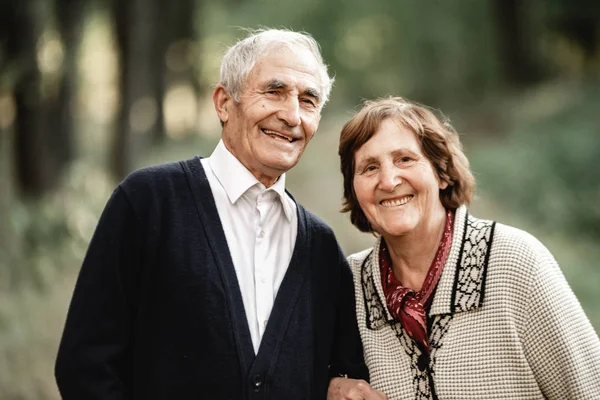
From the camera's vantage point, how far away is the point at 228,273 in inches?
100

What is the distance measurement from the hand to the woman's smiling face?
0.62m

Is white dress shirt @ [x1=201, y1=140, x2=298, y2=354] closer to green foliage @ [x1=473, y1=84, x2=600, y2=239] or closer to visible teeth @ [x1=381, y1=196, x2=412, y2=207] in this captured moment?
visible teeth @ [x1=381, y1=196, x2=412, y2=207]

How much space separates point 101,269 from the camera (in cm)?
245

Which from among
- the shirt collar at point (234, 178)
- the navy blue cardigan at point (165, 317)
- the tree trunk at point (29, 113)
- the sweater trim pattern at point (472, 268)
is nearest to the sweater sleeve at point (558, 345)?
the sweater trim pattern at point (472, 268)

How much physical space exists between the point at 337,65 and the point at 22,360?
18113 millimetres

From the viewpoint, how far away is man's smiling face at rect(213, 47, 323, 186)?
2.74 m

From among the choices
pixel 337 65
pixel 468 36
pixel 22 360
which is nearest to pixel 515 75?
pixel 468 36

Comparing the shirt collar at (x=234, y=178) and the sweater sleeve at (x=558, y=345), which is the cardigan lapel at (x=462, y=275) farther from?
the shirt collar at (x=234, y=178)

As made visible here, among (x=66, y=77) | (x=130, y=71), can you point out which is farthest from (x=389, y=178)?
(x=66, y=77)

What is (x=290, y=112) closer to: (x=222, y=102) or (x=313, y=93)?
(x=313, y=93)

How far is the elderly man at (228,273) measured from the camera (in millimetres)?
2463

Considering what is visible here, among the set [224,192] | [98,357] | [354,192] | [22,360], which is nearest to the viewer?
[98,357]

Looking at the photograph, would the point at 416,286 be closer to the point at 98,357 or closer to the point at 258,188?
the point at 258,188

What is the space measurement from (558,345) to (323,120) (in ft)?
41.5
